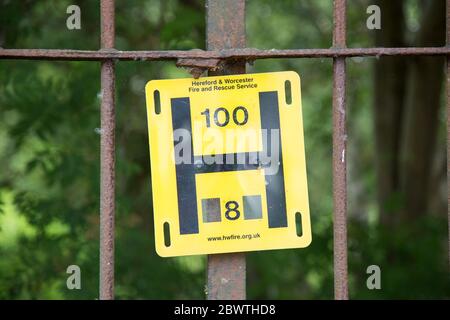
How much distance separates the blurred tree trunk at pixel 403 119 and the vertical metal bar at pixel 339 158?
3.14 metres

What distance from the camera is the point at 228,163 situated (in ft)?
4.71

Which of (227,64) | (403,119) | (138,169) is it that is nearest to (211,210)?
(227,64)

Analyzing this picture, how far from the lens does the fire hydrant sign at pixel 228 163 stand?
1.42 m

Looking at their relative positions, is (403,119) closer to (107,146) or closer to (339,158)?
(339,158)

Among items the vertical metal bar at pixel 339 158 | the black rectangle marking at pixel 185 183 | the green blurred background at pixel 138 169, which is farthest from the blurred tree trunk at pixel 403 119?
the black rectangle marking at pixel 185 183

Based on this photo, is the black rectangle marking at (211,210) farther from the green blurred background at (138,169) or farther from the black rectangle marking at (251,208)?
the green blurred background at (138,169)

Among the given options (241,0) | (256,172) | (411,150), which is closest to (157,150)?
(256,172)

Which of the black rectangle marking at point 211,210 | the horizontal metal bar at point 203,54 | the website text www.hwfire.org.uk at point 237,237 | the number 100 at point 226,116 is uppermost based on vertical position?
the horizontal metal bar at point 203,54

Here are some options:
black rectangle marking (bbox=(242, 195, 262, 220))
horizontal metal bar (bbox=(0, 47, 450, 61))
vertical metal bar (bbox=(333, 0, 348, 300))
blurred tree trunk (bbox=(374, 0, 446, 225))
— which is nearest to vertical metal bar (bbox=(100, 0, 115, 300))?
horizontal metal bar (bbox=(0, 47, 450, 61))

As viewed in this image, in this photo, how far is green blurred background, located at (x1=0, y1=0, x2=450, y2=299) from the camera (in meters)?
2.60

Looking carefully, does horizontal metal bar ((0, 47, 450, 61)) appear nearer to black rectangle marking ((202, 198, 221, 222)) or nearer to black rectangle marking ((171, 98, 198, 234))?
black rectangle marking ((171, 98, 198, 234))

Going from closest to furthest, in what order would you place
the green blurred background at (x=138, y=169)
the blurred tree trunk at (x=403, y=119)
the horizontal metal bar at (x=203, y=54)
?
the horizontal metal bar at (x=203, y=54), the green blurred background at (x=138, y=169), the blurred tree trunk at (x=403, y=119)

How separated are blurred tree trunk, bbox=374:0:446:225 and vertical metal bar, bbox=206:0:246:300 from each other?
3.19 m

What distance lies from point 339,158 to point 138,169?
1381 millimetres
